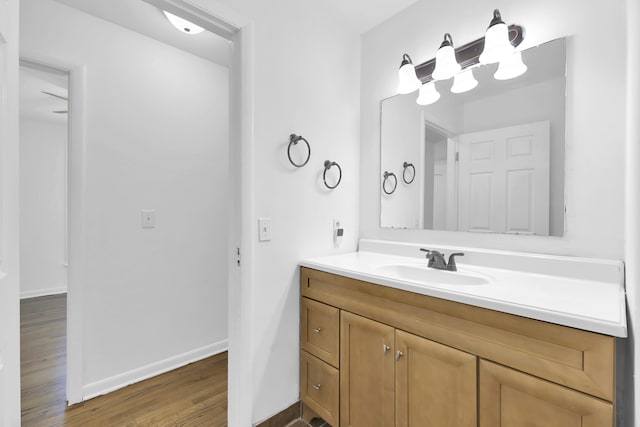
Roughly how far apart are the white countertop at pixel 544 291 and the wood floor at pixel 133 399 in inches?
43.5

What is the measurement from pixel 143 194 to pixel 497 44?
2232mm

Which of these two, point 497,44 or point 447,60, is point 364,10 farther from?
point 497,44

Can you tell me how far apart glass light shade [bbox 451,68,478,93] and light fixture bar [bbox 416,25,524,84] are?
0.14ft

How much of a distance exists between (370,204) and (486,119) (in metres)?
0.82

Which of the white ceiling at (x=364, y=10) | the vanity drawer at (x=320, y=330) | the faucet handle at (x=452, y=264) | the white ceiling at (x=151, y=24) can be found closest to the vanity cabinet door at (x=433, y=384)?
the vanity drawer at (x=320, y=330)

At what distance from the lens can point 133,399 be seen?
183 cm

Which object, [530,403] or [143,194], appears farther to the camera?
[143,194]

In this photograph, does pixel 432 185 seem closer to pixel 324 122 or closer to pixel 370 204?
pixel 370 204

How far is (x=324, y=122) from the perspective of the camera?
182 cm

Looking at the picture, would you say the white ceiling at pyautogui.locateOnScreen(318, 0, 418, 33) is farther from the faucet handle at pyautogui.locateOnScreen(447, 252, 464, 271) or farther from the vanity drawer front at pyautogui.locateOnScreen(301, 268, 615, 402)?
the vanity drawer front at pyautogui.locateOnScreen(301, 268, 615, 402)

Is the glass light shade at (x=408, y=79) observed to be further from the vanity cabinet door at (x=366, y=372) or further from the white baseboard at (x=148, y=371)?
the white baseboard at (x=148, y=371)

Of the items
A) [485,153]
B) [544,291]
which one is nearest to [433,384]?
[544,291]

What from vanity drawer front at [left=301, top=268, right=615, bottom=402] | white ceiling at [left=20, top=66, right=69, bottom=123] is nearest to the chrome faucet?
vanity drawer front at [left=301, top=268, right=615, bottom=402]

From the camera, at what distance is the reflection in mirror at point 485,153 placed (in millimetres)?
1348
